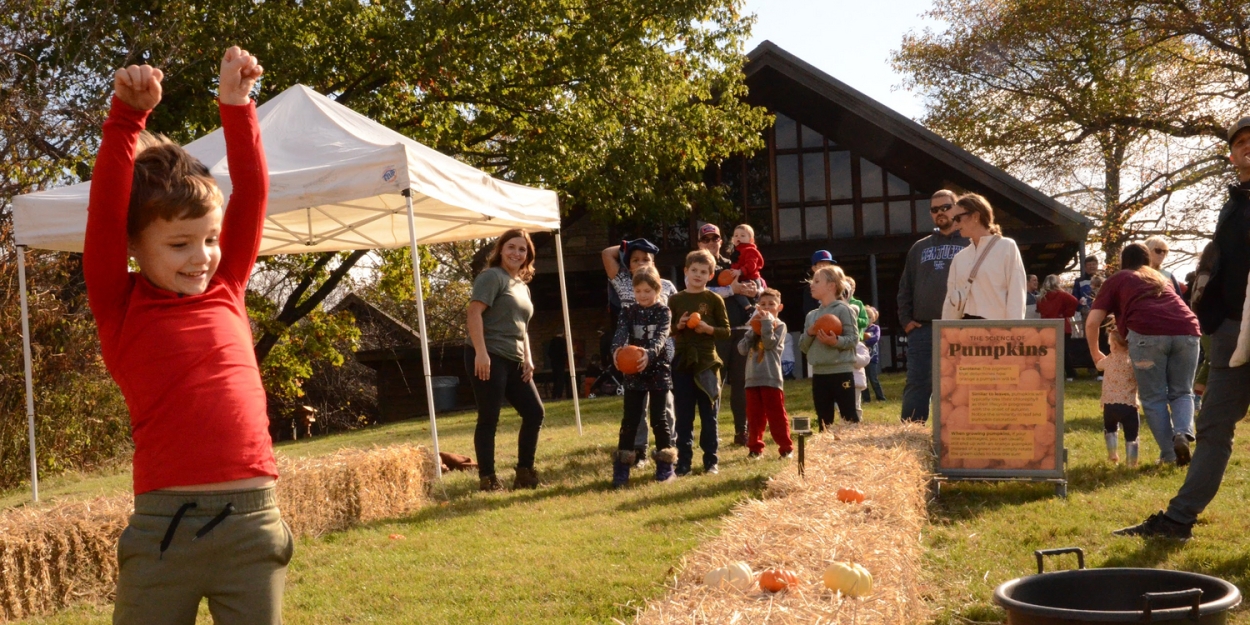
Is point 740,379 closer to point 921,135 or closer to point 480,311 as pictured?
point 480,311

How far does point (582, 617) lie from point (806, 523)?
38.3 inches

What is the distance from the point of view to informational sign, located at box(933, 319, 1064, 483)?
6.85 meters

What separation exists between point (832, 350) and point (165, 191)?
22.0 feet

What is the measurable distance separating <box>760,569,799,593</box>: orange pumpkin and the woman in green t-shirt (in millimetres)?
4604

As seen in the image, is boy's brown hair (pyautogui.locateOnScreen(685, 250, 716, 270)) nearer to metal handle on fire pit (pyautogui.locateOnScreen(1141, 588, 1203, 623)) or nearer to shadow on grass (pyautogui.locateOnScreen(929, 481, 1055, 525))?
shadow on grass (pyautogui.locateOnScreen(929, 481, 1055, 525))

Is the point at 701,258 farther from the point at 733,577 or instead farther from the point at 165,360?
the point at 165,360

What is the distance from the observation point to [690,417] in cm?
824

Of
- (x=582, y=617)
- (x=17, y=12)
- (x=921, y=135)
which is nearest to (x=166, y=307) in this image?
(x=582, y=617)

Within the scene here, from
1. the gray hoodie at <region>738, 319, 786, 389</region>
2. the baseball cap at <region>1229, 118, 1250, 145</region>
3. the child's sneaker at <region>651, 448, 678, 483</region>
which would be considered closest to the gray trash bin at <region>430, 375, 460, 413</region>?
the gray hoodie at <region>738, 319, 786, 389</region>

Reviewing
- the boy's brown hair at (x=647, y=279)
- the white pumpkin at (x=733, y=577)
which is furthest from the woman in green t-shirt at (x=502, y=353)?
the white pumpkin at (x=733, y=577)

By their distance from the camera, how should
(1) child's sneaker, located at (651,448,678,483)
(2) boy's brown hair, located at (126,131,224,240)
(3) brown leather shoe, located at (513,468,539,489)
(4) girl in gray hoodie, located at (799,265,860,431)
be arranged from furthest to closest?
(4) girl in gray hoodie, located at (799,265,860,431), (3) brown leather shoe, located at (513,468,539,489), (1) child's sneaker, located at (651,448,678,483), (2) boy's brown hair, located at (126,131,224,240)

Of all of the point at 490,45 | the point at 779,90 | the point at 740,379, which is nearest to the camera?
the point at 740,379

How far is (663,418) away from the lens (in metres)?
7.93

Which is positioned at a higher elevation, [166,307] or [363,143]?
[363,143]
